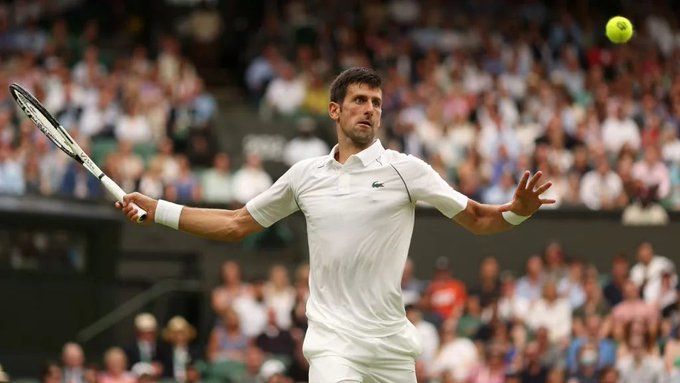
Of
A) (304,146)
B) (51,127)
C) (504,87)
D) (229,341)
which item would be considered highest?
(504,87)

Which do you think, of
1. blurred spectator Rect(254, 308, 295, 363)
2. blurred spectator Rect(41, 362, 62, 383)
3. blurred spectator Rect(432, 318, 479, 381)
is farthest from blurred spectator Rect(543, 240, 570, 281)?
blurred spectator Rect(41, 362, 62, 383)

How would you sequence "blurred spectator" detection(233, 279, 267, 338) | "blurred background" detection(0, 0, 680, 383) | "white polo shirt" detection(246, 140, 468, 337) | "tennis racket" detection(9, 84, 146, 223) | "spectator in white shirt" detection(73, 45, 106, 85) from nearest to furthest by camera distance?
"white polo shirt" detection(246, 140, 468, 337), "tennis racket" detection(9, 84, 146, 223), "blurred background" detection(0, 0, 680, 383), "blurred spectator" detection(233, 279, 267, 338), "spectator in white shirt" detection(73, 45, 106, 85)

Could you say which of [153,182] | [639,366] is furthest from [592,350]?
[153,182]

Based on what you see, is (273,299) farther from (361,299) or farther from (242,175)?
(361,299)

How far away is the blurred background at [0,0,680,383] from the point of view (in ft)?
54.0

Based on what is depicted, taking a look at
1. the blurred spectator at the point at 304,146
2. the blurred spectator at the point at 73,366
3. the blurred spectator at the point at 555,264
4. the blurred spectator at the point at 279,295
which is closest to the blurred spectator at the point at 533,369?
the blurred spectator at the point at 555,264

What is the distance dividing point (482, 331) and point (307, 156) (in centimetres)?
514

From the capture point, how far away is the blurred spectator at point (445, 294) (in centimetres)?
1732

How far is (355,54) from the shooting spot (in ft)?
78.4

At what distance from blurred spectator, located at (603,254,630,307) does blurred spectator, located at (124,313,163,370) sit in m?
5.12

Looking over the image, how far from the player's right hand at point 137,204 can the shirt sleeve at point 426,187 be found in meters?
1.53

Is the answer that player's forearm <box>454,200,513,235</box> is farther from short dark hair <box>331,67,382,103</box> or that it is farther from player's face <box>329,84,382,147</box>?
short dark hair <box>331,67,382,103</box>

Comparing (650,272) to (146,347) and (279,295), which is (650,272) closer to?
(279,295)

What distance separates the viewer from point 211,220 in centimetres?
876
